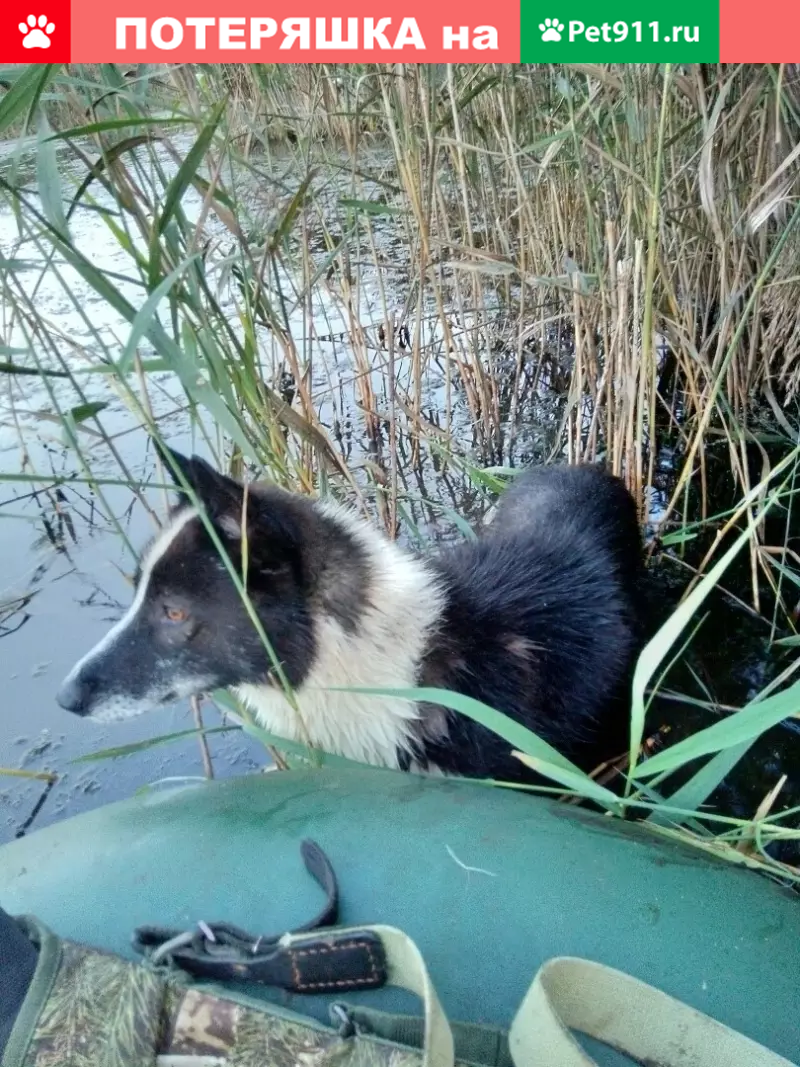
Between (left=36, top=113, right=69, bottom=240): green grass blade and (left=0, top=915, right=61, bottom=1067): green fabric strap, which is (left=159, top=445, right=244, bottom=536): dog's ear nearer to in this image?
(left=36, top=113, right=69, bottom=240): green grass blade

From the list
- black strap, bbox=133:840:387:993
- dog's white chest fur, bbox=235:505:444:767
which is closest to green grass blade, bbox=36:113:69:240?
dog's white chest fur, bbox=235:505:444:767

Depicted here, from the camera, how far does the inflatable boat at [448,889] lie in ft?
4.20

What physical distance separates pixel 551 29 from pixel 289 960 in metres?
2.79

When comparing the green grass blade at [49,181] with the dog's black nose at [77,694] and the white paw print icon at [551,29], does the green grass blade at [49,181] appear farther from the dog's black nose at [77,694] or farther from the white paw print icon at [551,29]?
the white paw print icon at [551,29]

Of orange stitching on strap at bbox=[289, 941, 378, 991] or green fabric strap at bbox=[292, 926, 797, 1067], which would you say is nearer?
green fabric strap at bbox=[292, 926, 797, 1067]

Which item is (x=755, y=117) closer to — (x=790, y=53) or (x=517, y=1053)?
(x=790, y=53)

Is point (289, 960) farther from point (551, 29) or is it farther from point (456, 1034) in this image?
point (551, 29)

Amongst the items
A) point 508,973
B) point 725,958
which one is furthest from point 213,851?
point 725,958

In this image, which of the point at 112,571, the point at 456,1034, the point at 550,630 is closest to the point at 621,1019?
the point at 456,1034

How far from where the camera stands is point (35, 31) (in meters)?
2.17

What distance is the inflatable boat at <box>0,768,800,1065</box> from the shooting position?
4.20 ft

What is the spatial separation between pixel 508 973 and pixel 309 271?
109 inches

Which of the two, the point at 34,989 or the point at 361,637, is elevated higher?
the point at 361,637

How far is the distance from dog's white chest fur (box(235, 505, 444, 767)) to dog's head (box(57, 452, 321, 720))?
84 millimetres
